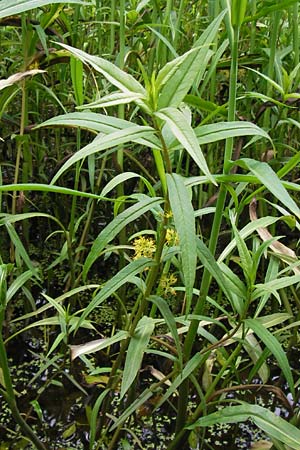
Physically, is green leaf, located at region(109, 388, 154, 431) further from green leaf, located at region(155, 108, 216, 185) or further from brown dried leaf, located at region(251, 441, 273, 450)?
green leaf, located at region(155, 108, 216, 185)

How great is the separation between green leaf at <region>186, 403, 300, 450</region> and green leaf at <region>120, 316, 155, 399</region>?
A: 0.39ft

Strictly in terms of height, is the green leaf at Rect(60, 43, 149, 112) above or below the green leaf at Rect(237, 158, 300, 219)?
above

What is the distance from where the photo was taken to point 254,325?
73 cm

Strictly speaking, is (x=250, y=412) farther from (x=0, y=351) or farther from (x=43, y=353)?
(x=43, y=353)

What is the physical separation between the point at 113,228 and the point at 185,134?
0.17 meters

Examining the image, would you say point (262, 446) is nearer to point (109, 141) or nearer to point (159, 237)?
point (159, 237)

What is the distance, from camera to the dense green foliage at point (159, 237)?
1.92 feet

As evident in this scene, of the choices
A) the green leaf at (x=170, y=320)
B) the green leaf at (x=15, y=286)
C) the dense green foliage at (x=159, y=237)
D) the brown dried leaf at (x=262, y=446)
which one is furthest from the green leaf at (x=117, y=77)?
the brown dried leaf at (x=262, y=446)

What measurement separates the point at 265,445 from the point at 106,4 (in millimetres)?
1323

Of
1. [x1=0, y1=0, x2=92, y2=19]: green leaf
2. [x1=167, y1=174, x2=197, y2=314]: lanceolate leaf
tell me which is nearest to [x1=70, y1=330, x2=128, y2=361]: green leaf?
[x1=167, y1=174, x2=197, y2=314]: lanceolate leaf

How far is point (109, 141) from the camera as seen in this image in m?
0.53

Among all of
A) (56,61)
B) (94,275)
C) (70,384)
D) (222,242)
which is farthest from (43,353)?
(56,61)

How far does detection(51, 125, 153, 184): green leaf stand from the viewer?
0.52 metres

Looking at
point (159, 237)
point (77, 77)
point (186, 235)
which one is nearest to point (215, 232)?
point (159, 237)
